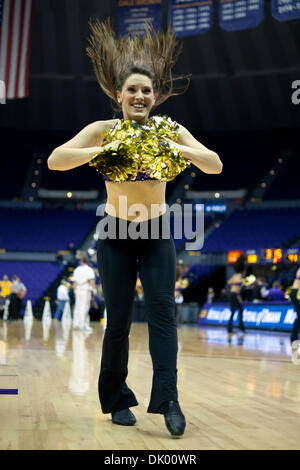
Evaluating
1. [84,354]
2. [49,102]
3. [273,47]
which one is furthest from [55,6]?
[84,354]

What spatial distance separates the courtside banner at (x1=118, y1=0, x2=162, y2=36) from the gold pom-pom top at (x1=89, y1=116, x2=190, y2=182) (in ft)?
55.8

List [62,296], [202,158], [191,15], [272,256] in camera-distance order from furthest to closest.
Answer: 1. [272,256]
2. [62,296]
3. [191,15]
4. [202,158]

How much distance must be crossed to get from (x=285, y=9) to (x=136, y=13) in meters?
4.87

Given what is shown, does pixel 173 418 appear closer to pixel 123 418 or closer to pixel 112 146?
pixel 123 418

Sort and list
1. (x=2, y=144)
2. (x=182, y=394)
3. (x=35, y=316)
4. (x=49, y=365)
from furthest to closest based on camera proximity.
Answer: (x=2, y=144) → (x=35, y=316) → (x=49, y=365) → (x=182, y=394)

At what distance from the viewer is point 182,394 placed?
15.8 ft

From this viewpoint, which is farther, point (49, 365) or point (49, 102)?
point (49, 102)

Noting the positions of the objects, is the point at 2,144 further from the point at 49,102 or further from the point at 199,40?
the point at 199,40

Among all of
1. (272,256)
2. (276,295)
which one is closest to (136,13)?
(272,256)

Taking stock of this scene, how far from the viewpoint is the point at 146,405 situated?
13.7 feet

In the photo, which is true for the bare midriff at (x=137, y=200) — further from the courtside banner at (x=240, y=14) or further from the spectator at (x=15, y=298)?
the spectator at (x=15, y=298)

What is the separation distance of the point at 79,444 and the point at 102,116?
2632 cm

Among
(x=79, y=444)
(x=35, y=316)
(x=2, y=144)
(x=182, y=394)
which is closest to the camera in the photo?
(x=79, y=444)

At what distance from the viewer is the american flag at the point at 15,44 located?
15656 mm
